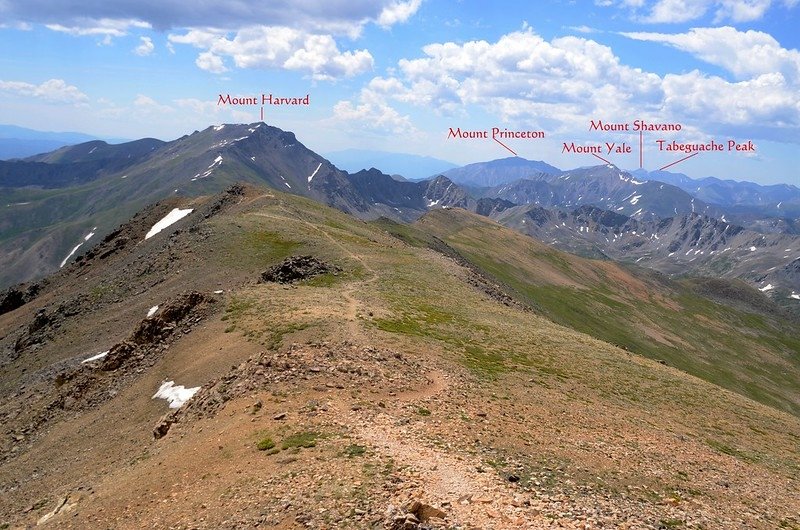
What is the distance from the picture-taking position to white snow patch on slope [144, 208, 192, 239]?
108500 mm

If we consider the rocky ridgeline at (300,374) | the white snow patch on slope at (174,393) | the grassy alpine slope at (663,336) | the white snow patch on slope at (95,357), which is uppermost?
the rocky ridgeline at (300,374)

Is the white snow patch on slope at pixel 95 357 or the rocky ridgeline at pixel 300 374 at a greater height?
the rocky ridgeline at pixel 300 374

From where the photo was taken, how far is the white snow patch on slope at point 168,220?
10850cm

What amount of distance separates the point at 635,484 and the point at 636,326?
514 feet

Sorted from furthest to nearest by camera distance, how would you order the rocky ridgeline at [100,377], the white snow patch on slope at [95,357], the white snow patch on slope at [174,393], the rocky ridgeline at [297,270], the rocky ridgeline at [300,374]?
the rocky ridgeline at [297,270], the white snow patch on slope at [95,357], the rocky ridgeline at [100,377], the white snow patch on slope at [174,393], the rocky ridgeline at [300,374]

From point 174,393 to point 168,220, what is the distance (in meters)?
85.4

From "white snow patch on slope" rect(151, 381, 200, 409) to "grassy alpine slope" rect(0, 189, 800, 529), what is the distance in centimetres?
65

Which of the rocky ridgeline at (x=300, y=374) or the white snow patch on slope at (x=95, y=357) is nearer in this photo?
the rocky ridgeline at (x=300, y=374)

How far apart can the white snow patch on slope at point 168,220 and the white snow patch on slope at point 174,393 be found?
77428 mm

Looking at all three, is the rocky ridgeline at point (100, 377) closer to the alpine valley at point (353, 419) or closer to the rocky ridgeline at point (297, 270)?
the alpine valley at point (353, 419)

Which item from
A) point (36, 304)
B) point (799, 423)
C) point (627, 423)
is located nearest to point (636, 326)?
point (799, 423)

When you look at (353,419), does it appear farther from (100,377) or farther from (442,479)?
(100,377)

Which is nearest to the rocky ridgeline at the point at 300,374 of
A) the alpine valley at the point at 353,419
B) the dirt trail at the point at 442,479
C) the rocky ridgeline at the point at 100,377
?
the alpine valley at the point at 353,419

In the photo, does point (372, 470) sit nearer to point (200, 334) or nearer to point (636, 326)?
point (200, 334)
